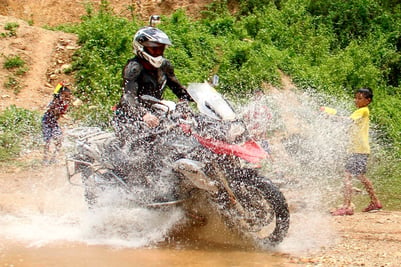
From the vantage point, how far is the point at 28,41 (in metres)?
12.9

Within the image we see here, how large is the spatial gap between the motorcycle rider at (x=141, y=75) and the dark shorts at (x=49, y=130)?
11.6ft

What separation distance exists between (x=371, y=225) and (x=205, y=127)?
2313 millimetres

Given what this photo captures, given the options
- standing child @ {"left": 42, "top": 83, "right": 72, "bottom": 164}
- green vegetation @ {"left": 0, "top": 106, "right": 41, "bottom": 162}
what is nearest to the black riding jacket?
standing child @ {"left": 42, "top": 83, "right": 72, "bottom": 164}

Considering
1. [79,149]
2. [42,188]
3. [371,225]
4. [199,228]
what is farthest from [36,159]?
[371,225]

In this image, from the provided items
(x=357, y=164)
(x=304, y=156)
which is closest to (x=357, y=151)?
(x=357, y=164)

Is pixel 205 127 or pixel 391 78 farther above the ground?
pixel 205 127

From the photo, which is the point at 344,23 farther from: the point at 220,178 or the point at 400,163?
the point at 220,178

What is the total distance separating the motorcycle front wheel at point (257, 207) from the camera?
522 cm

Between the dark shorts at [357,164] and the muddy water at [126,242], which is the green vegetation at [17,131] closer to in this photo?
the muddy water at [126,242]

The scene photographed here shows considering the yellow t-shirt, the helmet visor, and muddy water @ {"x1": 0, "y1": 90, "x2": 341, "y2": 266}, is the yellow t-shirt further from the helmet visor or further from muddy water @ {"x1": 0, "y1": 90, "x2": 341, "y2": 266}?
the helmet visor

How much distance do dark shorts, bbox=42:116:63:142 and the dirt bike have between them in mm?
3524

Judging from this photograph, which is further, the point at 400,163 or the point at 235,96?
the point at 235,96

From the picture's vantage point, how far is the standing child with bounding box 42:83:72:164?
356 inches

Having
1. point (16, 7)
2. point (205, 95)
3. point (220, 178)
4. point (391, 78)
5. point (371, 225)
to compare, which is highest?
point (205, 95)
